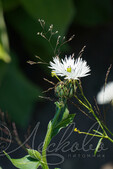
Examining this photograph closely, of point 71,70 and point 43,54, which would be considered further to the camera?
point 43,54

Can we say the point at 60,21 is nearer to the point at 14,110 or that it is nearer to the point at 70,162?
the point at 14,110

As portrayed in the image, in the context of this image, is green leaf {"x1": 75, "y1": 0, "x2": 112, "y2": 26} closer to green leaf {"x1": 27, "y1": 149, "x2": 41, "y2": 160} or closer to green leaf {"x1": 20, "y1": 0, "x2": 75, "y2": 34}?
green leaf {"x1": 20, "y1": 0, "x2": 75, "y2": 34}

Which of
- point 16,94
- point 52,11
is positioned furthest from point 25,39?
point 16,94

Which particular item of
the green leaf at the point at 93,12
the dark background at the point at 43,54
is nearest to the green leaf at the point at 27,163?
the dark background at the point at 43,54

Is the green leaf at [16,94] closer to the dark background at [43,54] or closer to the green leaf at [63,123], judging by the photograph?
the dark background at [43,54]

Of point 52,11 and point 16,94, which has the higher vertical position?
point 52,11

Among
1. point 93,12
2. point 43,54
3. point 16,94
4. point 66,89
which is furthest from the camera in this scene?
point 93,12

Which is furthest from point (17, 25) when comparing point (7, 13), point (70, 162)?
point (70, 162)

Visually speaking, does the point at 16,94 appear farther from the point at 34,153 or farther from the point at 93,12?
the point at 34,153

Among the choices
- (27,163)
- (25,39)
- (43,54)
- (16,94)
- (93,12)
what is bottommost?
(27,163)
